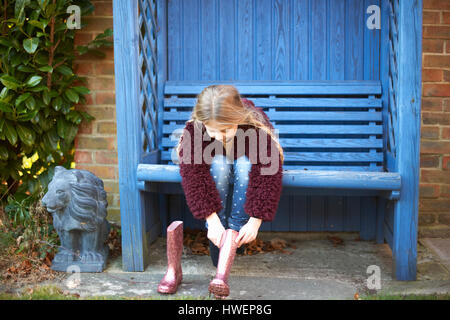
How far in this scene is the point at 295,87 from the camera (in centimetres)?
368

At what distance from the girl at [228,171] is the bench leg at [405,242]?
788 millimetres

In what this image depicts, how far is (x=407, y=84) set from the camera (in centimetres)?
290

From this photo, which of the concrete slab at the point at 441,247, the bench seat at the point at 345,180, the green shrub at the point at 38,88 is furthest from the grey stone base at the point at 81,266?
the concrete slab at the point at 441,247

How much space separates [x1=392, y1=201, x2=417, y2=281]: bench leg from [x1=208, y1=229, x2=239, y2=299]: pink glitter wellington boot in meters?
1.03

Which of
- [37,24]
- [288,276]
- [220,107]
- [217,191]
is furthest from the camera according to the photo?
[37,24]

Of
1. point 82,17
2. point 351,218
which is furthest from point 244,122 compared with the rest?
point 82,17

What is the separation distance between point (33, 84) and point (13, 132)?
0.40m

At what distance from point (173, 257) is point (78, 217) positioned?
672 millimetres

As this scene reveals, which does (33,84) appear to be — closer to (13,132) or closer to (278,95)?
(13,132)

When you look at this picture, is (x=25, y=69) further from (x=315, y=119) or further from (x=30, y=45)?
(x=315, y=119)

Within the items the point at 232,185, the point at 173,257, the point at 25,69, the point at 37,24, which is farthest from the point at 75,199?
the point at 37,24

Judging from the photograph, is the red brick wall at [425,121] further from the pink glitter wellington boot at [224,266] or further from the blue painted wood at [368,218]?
the pink glitter wellington boot at [224,266]

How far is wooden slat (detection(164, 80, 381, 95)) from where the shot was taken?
3635 millimetres

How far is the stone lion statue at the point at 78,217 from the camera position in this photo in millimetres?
3014
